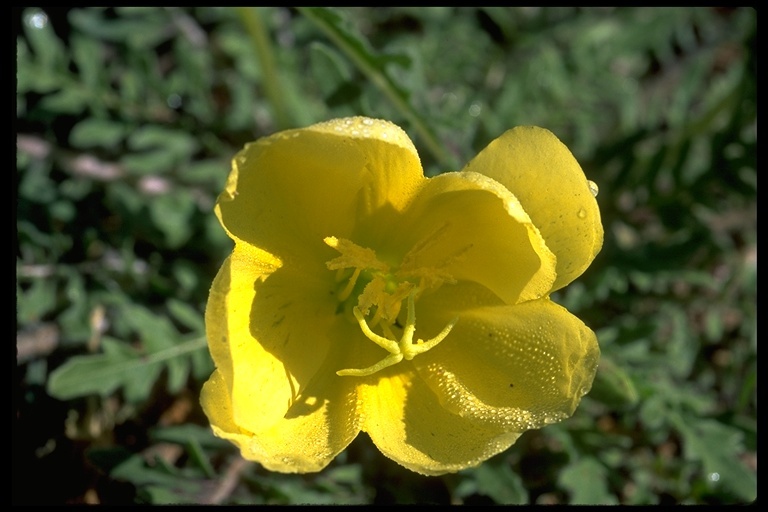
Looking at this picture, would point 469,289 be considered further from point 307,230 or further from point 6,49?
point 6,49

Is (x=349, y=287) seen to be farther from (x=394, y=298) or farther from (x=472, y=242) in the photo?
(x=472, y=242)

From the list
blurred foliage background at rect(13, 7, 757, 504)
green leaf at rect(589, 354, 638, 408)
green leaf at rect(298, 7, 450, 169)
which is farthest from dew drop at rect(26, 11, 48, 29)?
green leaf at rect(589, 354, 638, 408)

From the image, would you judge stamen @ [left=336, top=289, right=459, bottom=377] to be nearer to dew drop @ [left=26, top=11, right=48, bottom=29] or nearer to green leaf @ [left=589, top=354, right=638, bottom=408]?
green leaf @ [left=589, top=354, right=638, bottom=408]

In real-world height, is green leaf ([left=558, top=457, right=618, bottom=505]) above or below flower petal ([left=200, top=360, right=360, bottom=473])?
below

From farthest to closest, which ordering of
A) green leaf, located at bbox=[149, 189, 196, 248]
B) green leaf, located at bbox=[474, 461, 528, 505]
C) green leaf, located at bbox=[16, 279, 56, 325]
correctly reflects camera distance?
1. green leaf, located at bbox=[149, 189, 196, 248]
2. green leaf, located at bbox=[16, 279, 56, 325]
3. green leaf, located at bbox=[474, 461, 528, 505]

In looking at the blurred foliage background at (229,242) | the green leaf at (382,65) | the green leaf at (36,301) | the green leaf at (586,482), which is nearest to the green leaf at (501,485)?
the blurred foliage background at (229,242)

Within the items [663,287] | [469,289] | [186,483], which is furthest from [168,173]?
[663,287]
